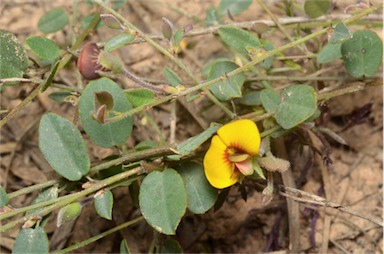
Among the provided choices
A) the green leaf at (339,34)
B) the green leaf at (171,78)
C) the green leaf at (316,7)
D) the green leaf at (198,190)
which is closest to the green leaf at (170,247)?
the green leaf at (198,190)

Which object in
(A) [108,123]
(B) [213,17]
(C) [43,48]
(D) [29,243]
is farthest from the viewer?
(B) [213,17]

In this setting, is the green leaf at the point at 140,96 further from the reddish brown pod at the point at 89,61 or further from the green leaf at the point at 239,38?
the green leaf at the point at 239,38

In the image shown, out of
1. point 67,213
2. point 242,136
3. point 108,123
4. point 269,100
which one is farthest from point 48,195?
point 269,100

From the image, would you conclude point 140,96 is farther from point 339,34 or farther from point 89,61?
point 339,34

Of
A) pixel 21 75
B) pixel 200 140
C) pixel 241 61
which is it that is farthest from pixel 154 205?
pixel 241 61

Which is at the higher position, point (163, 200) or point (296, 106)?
point (296, 106)

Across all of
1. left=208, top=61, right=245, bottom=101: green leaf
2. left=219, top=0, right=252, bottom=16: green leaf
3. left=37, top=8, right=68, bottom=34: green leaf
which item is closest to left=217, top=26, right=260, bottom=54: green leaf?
left=208, top=61, right=245, bottom=101: green leaf
